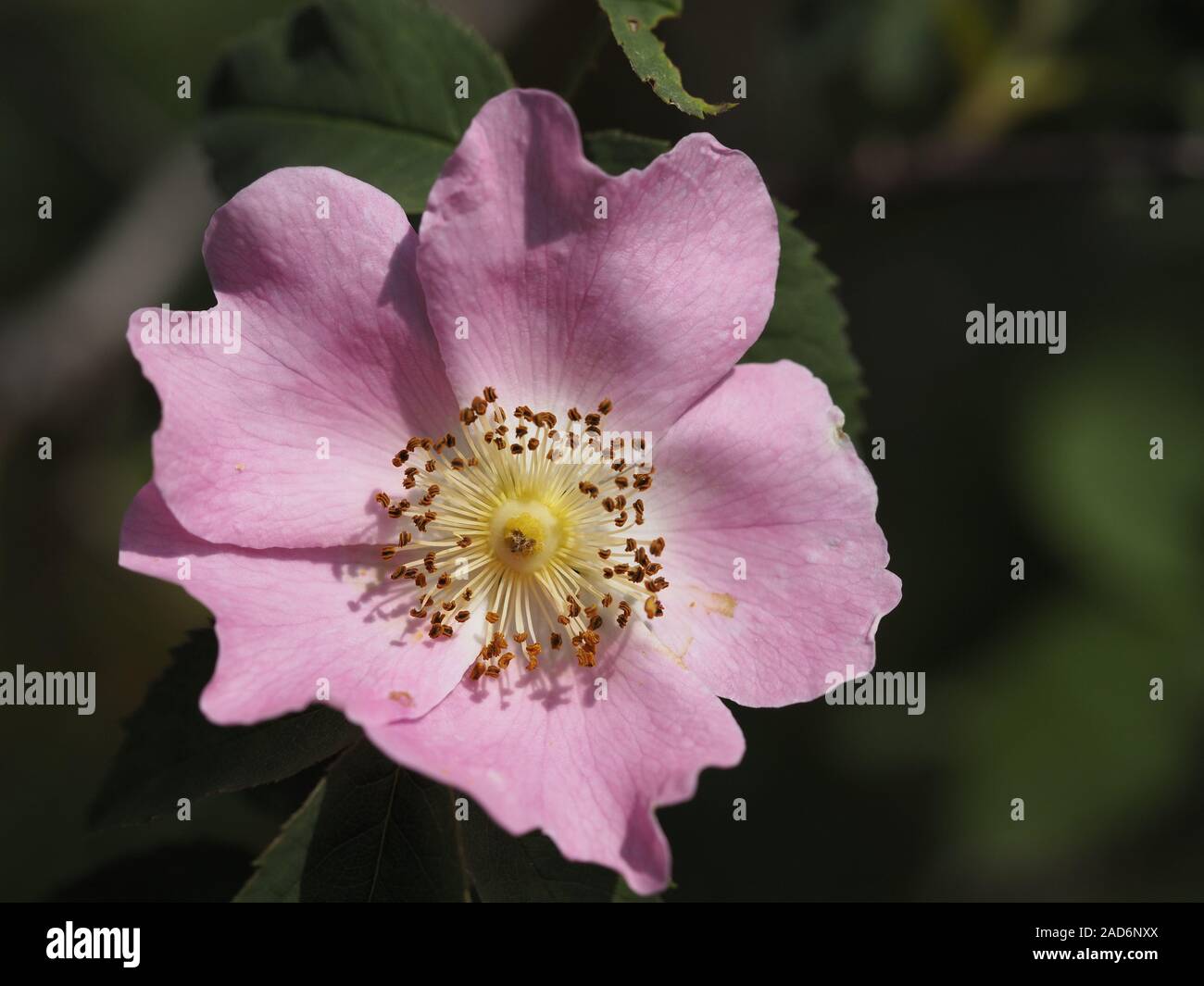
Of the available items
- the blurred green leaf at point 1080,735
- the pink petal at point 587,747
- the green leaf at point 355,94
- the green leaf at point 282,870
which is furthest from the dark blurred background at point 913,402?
the pink petal at point 587,747

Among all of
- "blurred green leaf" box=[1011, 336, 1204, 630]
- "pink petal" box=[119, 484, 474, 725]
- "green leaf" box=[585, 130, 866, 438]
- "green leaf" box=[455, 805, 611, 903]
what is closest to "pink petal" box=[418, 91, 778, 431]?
"green leaf" box=[585, 130, 866, 438]

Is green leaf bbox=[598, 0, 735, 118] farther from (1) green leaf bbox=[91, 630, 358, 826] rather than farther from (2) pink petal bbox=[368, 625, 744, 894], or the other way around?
(1) green leaf bbox=[91, 630, 358, 826]

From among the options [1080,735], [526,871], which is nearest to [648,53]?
[526,871]

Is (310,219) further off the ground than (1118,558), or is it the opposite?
(310,219)

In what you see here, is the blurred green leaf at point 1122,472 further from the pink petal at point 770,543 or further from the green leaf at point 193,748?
the green leaf at point 193,748

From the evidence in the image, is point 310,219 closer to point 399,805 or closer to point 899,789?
point 399,805

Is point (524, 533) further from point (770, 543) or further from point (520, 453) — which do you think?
point (770, 543)
